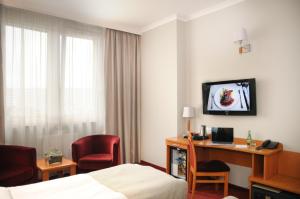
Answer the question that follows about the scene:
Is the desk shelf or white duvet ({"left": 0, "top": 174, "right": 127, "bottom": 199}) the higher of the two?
white duvet ({"left": 0, "top": 174, "right": 127, "bottom": 199})

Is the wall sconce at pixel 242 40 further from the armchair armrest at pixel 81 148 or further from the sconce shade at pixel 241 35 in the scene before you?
the armchair armrest at pixel 81 148

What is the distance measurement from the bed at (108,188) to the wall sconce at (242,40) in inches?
84.0

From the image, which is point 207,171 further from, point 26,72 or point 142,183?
point 26,72

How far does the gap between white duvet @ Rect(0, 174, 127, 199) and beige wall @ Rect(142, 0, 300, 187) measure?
2.25 meters

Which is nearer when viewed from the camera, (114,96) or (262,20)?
(262,20)

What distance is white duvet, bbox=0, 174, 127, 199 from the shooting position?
1728mm

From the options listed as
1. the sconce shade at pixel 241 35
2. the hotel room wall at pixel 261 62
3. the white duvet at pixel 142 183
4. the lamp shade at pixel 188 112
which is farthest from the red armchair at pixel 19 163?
the sconce shade at pixel 241 35

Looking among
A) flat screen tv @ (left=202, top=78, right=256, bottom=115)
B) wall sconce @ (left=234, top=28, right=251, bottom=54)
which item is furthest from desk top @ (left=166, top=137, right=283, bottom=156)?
wall sconce @ (left=234, top=28, right=251, bottom=54)

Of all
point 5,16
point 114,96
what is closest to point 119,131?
point 114,96

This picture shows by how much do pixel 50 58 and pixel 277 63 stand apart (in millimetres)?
3425

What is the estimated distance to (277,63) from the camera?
2932 millimetres

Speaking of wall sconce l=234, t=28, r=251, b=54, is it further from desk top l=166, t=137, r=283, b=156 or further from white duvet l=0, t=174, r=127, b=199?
white duvet l=0, t=174, r=127, b=199

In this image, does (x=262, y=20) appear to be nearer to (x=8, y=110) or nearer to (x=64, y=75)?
(x=64, y=75)

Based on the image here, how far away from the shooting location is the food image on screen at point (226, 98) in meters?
3.37
